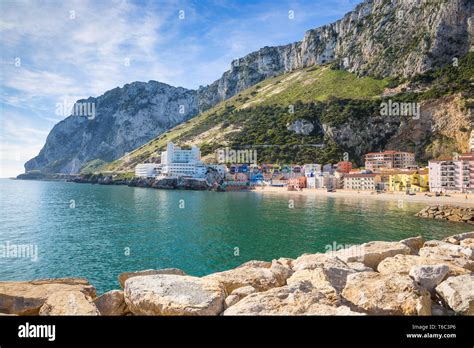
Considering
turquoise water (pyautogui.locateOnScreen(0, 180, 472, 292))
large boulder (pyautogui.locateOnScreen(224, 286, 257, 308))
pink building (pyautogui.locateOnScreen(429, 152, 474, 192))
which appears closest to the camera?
large boulder (pyautogui.locateOnScreen(224, 286, 257, 308))

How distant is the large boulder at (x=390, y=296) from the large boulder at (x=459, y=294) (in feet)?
2.26

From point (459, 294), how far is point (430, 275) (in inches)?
42.5

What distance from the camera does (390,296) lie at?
23.3 ft

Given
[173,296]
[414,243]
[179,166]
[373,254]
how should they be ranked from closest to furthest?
[173,296] → [373,254] → [414,243] → [179,166]

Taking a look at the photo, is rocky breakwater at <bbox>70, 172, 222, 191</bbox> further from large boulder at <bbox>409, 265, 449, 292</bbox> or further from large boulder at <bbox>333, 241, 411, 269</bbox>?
large boulder at <bbox>409, 265, 449, 292</bbox>

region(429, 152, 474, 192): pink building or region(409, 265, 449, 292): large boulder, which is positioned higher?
region(429, 152, 474, 192): pink building

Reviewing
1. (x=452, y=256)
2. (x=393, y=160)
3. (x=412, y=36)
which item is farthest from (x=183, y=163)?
(x=452, y=256)

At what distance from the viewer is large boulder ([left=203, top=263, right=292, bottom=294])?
9.14m

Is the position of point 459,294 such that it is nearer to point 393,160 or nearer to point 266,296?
point 266,296

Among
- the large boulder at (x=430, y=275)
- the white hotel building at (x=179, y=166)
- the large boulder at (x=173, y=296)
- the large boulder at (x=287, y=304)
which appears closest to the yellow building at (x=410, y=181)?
the white hotel building at (x=179, y=166)

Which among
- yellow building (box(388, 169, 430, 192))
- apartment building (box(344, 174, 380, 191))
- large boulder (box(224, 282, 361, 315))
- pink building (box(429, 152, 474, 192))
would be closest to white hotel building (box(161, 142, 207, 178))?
apartment building (box(344, 174, 380, 191))

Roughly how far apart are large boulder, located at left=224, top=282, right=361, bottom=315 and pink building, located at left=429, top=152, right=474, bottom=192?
106 meters
